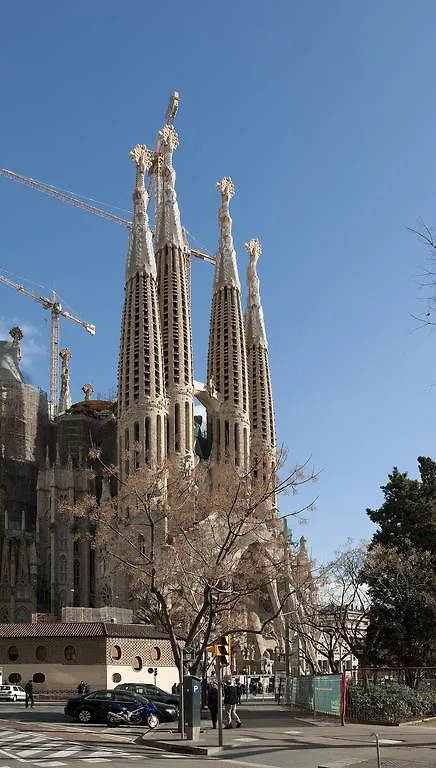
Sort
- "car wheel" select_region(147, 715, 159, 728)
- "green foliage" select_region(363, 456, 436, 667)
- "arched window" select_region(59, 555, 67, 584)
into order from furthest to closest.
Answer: "arched window" select_region(59, 555, 67, 584) → "green foliage" select_region(363, 456, 436, 667) → "car wheel" select_region(147, 715, 159, 728)

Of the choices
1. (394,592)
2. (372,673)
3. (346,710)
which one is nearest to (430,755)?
(346,710)

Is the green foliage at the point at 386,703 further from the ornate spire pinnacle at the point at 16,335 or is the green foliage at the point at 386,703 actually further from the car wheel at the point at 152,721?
the ornate spire pinnacle at the point at 16,335

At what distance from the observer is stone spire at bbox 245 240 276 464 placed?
95938 millimetres

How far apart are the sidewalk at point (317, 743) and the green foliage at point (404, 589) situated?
42.6 ft

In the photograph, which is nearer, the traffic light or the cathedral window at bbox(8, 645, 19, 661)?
the traffic light

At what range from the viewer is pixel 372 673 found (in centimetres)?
2964

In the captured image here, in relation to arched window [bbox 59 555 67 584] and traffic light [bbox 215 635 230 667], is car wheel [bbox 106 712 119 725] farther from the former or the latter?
arched window [bbox 59 555 67 584]

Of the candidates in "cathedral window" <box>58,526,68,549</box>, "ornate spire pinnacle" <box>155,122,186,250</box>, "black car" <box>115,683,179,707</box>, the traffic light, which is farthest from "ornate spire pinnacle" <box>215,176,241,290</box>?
the traffic light

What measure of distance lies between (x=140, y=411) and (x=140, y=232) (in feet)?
58.7

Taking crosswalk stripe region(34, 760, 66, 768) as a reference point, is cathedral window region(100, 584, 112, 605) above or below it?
above

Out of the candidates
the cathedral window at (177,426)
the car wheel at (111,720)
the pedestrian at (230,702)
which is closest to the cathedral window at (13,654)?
the car wheel at (111,720)

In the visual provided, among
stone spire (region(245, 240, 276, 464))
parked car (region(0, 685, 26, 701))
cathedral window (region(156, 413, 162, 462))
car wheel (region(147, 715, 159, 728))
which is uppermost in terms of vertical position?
stone spire (region(245, 240, 276, 464))

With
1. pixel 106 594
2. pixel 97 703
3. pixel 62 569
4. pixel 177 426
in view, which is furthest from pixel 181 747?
pixel 62 569

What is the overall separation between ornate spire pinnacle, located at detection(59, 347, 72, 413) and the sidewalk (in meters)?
90.4
